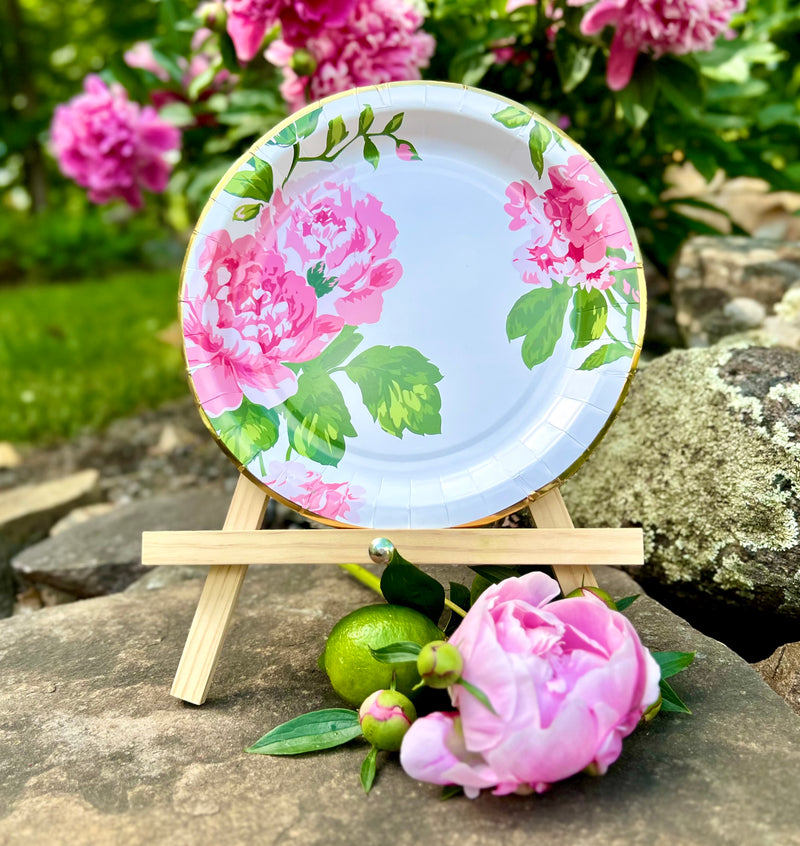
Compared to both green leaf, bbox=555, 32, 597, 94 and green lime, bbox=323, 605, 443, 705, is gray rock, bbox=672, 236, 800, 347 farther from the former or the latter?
green lime, bbox=323, 605, 443, 705

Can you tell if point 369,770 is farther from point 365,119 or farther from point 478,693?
point 365,119

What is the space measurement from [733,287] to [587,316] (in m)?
1.00

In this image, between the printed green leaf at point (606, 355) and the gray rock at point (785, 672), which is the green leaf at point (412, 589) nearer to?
the printed green leaf at point (606, 355)

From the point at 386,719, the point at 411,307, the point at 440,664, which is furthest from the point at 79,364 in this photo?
the point at 440,664

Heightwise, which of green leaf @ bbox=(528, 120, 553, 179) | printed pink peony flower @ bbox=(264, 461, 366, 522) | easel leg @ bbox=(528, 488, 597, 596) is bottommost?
printed pink peony flower @ bbox=(264, 461, 366, 522)

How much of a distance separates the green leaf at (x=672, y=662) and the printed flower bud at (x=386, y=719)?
1.14 ft

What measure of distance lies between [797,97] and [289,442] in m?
2.54

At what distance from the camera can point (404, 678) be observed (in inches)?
42.6

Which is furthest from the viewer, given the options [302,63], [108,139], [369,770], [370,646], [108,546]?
[108,139]

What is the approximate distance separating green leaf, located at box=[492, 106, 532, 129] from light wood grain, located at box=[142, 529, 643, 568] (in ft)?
1.96

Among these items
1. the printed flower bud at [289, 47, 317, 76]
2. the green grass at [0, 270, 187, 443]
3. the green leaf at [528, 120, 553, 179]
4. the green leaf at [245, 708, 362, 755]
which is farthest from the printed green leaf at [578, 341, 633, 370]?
the green grass at [0, 270, 187, 443]

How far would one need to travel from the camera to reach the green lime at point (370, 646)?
3.56 feet

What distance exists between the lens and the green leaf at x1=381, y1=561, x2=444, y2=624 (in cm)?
116

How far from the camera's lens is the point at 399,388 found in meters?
1.22
